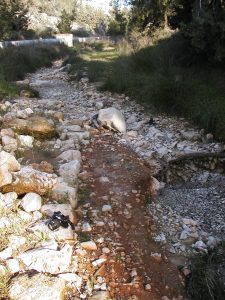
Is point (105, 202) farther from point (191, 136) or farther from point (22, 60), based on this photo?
point (22, 60)

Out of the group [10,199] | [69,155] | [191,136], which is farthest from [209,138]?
[10,199]

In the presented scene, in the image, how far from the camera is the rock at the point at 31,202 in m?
3.30

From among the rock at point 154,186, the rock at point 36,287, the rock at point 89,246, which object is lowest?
the rock at point 154,186

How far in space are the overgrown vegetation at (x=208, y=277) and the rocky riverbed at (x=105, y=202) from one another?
4.6 inches

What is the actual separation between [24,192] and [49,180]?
12.1 inches

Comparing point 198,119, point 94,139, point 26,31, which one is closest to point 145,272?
point 94,139

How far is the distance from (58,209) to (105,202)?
21.3 inches

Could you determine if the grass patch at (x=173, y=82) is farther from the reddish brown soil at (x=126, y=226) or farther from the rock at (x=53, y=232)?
the rock at (x=53, y=232)

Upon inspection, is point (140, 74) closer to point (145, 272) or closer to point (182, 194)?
point (182, 194)

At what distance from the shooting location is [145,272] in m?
2.89

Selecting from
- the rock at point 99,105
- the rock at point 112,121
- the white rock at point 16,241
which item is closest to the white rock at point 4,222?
the white rock at point 16,241

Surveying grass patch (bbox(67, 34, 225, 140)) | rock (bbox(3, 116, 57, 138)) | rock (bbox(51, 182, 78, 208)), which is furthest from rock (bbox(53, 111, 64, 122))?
rock (bbox(51, 182, 78, 208))

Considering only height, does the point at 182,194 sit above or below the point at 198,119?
below

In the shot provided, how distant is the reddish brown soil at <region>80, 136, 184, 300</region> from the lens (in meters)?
2.77
